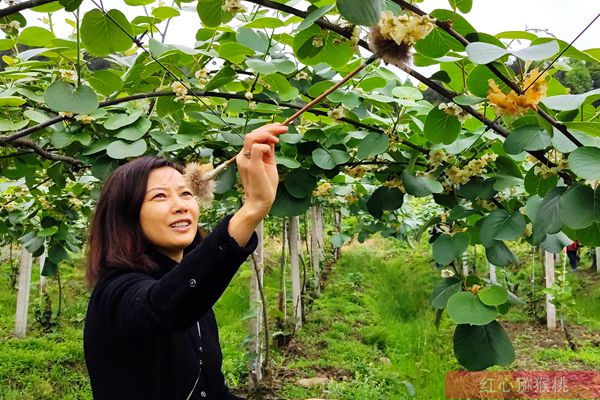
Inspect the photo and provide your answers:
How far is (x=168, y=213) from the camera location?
92 centimetres

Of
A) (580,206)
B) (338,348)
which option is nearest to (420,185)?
(580,206)

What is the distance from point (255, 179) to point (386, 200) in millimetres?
810

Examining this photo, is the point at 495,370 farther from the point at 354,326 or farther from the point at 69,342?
the point at 69,342

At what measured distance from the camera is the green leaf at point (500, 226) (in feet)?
3.64

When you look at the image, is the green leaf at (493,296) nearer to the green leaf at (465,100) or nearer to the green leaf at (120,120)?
the green leaf at (465,100)

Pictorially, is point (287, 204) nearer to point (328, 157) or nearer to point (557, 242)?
point (328, 157)

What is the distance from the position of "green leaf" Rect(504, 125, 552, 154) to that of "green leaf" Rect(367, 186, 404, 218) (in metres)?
0.55

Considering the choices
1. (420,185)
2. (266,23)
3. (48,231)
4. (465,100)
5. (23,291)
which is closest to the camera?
(465,100)

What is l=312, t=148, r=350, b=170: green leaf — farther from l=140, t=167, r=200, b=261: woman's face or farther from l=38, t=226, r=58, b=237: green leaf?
l=38, t=226, r=58, b=237: green leaf

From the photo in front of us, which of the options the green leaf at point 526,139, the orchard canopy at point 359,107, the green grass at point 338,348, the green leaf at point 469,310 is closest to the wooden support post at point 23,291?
the green grass at point 338,348

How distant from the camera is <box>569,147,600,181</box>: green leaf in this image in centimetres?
75

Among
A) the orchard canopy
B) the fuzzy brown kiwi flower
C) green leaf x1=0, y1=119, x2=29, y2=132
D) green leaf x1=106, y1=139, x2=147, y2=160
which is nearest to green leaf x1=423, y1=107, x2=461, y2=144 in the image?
the orchard canopy

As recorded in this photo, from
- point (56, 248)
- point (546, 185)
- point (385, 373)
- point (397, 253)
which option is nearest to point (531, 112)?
point (546, 185)

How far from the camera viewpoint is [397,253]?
10766 millimetres
